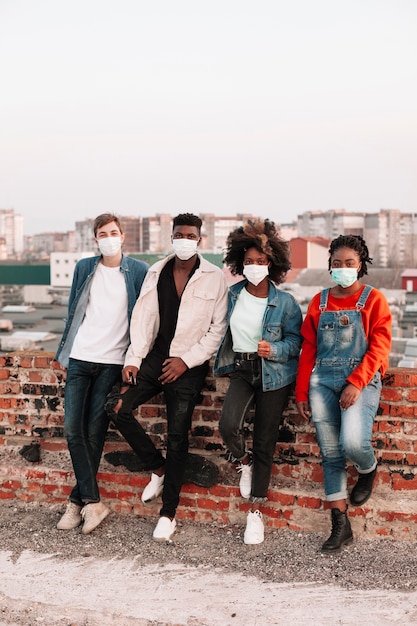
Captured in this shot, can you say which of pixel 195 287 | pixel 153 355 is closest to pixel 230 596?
pixel 153 355

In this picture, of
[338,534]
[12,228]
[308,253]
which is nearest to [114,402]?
[338,534]

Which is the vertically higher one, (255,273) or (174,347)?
(255,273)

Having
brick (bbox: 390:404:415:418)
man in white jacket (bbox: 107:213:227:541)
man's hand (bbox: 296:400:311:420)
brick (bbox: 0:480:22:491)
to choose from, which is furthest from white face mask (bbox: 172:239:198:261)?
brick (bbox: 0:480:22:491)

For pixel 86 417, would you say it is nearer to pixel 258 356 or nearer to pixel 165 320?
pixel 165 320

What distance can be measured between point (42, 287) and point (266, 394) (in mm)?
57264

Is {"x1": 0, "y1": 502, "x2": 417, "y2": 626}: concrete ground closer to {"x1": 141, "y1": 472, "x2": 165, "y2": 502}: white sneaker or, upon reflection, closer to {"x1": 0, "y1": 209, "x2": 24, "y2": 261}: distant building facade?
{"x1": 141, "y1": 472, "x2": 165, "y2": 502}: white sneaker

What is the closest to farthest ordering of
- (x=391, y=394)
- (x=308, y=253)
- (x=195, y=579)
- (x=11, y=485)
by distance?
(x=195, y=579) → (x=391, y=394) → (x=11, y=485) → (x=308, y=253)

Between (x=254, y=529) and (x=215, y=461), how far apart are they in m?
0.51

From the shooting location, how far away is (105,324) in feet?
12.9

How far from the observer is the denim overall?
342 cm

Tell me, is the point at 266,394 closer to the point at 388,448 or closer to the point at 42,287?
the point at 388,448

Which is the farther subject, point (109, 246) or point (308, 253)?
point (308, 253)

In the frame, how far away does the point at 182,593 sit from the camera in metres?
3.18

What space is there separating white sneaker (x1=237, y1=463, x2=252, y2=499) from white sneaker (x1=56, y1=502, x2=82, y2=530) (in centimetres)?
99
